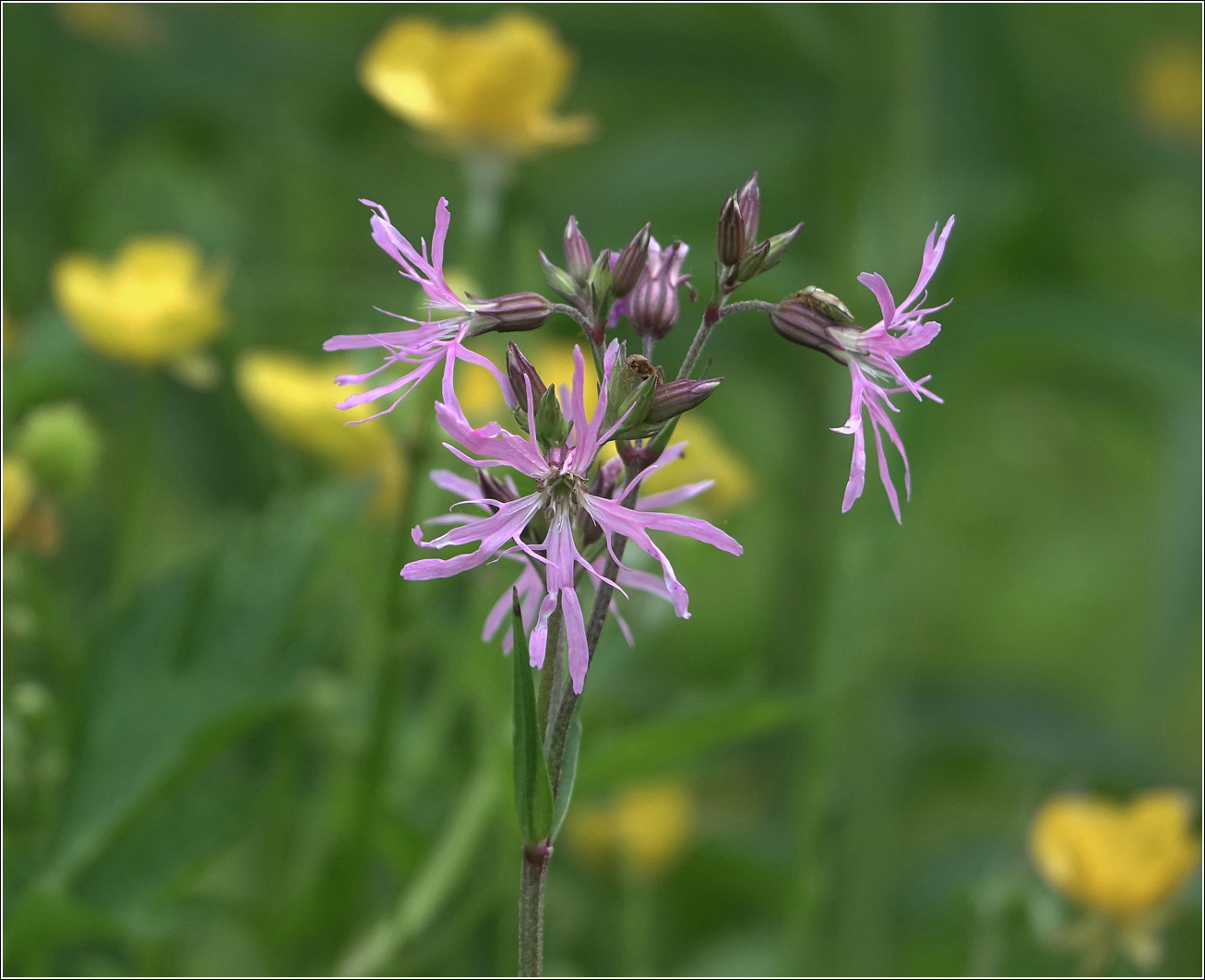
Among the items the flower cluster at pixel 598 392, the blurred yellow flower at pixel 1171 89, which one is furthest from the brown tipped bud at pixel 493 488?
the blurred yellow flower at pixel 1171 89

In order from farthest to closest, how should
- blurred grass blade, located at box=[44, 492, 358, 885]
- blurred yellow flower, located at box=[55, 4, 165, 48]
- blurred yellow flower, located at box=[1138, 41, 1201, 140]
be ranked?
blurred yellow flower, located at box=[1138, 41, 1201, 140]
blurred yellow flower, located at box=[55, 4, 165, 48]
blurred grass blade, located at box=[44, 492, 358, 885]

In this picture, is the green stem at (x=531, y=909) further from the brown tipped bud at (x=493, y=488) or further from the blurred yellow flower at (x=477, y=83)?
the blurred yellow flower at (x=477, y=83)

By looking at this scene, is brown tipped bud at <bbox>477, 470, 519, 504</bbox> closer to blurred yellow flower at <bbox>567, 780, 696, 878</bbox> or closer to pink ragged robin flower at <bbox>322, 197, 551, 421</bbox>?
pink ragged robin flower at <bbox>322, 197, 551, 421</bbox>

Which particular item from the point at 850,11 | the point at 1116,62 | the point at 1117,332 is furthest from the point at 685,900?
the point at 1116,62

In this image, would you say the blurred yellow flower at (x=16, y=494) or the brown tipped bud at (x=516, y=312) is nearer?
the brown tipped bud at (x=516, y=312)

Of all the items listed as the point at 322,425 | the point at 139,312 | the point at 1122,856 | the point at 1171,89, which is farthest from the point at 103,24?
the point at 1171,89

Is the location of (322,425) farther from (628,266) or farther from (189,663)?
(628,266)

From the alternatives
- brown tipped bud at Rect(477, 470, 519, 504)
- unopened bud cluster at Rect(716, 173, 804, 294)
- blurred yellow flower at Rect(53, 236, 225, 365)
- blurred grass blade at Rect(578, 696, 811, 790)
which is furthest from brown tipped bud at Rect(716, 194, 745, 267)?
blurred yellow flower at Rect(53, 236, 225, 365)

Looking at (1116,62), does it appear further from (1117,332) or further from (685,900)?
(685,900)
